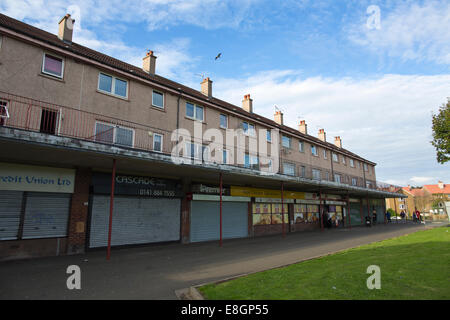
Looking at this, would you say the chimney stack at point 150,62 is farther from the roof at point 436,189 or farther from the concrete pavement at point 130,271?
the roof at point 436,189

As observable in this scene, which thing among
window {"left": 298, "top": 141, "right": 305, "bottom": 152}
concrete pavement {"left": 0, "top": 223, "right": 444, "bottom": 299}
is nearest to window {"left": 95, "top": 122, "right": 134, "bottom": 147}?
concrete pavement {"left": 0, "top": 223, "right": 444, "bottom": 299}

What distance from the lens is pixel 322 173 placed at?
99.0 ft

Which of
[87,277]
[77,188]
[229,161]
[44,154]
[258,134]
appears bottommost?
[87,277]

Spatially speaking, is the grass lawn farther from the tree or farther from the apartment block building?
the tree

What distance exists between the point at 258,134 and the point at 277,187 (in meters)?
4.50

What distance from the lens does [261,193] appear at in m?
20.3

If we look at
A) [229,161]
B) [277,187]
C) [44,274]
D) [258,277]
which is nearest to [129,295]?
[258,277]

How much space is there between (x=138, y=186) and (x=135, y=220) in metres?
1.62

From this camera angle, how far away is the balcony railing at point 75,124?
34.1 feet

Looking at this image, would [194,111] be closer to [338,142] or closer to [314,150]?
[314,150]

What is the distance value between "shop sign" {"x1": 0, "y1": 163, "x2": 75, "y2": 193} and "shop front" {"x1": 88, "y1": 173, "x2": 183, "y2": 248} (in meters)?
1.08

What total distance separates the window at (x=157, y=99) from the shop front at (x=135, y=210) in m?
4.30

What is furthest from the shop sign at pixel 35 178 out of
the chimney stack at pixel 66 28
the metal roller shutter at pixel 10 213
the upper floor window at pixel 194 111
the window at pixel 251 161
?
the window at pixel 251 161
